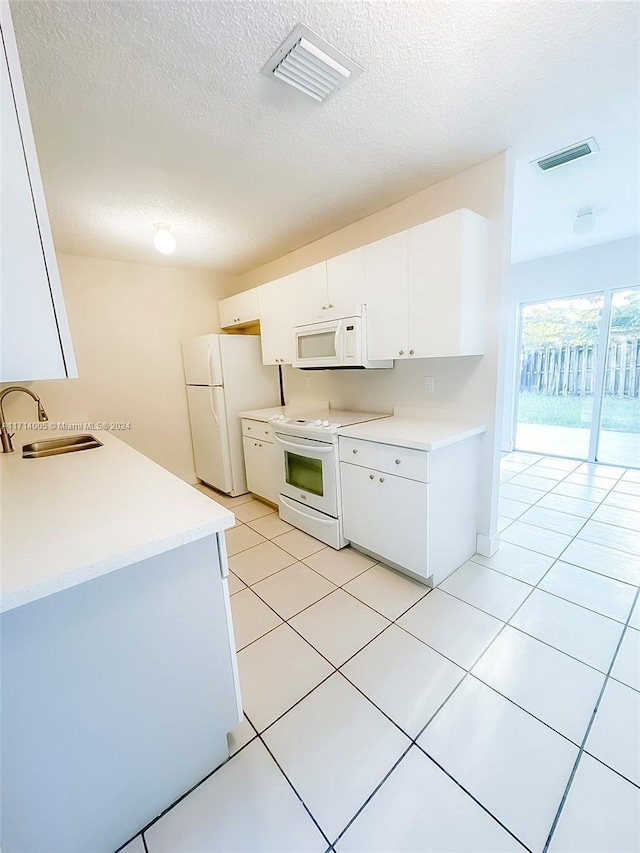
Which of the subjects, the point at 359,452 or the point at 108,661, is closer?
the point at 108,661

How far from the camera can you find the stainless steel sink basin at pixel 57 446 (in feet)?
6.93

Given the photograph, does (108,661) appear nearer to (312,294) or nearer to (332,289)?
(332,289)

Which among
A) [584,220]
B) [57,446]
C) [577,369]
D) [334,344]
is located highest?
[584,220]

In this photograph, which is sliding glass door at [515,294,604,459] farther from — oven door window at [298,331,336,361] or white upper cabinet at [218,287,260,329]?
white upper cabinet at [218,287,260,329]

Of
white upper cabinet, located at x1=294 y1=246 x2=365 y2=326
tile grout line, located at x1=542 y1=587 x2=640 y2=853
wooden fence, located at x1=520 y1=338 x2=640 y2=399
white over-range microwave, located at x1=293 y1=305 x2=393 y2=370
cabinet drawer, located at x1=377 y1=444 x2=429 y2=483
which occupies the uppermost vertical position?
white upper cabinet, located at x1=294 y1=246 x2=365 y2=326

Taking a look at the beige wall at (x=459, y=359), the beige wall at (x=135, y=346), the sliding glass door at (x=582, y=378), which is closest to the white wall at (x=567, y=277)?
the sliding glass door at (x=582, y=378)

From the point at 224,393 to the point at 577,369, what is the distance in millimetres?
4287

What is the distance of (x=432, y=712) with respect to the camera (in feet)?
4.28

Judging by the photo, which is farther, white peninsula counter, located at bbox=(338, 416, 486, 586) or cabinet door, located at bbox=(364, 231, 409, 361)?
cabinet door, located at bbox=(364, 231, 409, 361)

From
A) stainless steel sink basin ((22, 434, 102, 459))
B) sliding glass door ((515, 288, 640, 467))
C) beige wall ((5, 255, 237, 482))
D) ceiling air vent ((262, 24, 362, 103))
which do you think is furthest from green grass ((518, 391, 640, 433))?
stainless steel sink basin ((22, 434, 102, 459))

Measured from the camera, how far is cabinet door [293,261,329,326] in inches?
104

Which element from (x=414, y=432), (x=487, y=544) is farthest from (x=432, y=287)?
(x=487, y=544)

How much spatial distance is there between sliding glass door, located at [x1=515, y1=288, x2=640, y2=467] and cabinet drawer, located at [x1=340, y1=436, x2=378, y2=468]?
3616mm

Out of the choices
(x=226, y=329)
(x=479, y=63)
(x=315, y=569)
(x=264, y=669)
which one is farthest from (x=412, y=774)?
(x=226, y=329)
